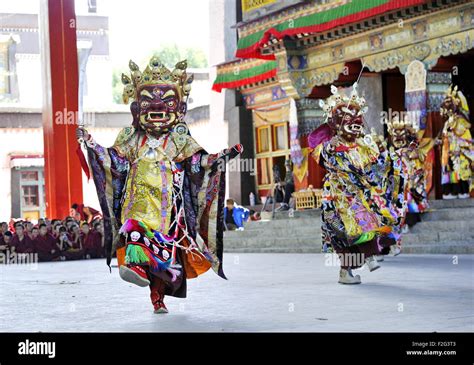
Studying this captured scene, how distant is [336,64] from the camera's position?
21.0m

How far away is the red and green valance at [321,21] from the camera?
58.8ft

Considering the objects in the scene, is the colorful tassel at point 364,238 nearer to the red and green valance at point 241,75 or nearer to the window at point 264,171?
the red and green valance at point 241,75

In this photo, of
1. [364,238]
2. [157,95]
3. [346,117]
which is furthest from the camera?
[346,117]

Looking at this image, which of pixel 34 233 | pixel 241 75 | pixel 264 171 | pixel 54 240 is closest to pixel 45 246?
pixel 54 240

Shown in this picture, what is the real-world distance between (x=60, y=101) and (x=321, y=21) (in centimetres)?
769

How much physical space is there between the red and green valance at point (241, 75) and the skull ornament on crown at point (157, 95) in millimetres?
14920

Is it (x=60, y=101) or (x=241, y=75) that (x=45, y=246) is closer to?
(x=60, y=101)

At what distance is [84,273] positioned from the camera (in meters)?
15.5

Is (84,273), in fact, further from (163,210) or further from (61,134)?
(61,134)

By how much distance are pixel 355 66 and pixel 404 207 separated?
22.5 ft

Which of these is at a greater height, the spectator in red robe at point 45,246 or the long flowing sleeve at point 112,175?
the long flowing sleeve at point 112,175

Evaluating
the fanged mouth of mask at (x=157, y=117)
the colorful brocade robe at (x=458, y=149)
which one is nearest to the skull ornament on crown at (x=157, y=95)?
the fanged mouth of mask at (x=157, y=117)

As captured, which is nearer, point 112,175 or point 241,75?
point 112,175

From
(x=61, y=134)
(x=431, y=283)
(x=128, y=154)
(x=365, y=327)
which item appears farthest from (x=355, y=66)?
(x=365, y=327)
